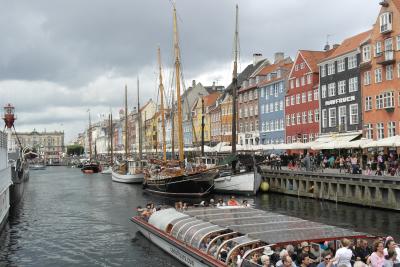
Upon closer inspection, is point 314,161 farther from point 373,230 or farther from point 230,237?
point 230,237

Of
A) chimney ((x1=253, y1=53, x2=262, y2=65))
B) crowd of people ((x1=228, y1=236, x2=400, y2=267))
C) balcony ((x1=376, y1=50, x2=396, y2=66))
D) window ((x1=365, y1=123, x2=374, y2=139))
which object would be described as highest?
chimney ((x1=253, y1=53, x2=262, y2=65))

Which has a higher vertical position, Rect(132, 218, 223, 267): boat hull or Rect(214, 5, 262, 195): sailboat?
Rect(214, 5, 262, 195): sailboat

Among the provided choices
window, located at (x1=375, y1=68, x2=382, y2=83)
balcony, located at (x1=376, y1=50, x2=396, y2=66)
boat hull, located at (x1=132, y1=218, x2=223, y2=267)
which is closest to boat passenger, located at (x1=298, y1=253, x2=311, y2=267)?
boat hull, located at (x1=132, y1=218, x2=223, y2=267)

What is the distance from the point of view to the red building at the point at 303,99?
225 ft

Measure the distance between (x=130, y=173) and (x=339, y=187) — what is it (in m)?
41.7

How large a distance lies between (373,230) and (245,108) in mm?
62654

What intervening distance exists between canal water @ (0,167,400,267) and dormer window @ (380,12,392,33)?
67.7ft

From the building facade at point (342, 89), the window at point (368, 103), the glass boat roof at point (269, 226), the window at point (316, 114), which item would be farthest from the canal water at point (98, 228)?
the window at point (316, 114)

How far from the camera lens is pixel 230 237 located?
20047 mm

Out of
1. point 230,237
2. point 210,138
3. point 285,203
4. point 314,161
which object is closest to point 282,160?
point 314,161

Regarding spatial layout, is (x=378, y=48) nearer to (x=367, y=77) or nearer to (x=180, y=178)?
(x=367, y=77)

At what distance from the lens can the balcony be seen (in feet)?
170

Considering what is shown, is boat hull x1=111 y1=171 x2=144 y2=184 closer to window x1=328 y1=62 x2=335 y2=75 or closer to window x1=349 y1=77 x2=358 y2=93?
window x1=328 y1=62 x2=335 y2=75

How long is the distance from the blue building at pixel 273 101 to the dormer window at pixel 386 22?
80.4 feet
